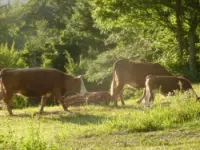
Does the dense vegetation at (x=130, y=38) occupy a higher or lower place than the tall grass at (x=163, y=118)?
higher

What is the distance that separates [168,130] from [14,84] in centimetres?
743

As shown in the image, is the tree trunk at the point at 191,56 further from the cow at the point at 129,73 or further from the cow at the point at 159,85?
the cow at the point at 159,85

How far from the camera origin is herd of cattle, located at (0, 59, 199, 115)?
1578cm

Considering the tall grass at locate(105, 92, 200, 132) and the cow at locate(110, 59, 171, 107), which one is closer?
the tall grass at locate(105, 92, 200, 132)

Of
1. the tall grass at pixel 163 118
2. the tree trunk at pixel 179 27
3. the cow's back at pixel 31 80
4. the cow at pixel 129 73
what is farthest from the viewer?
the tree trunk at pixel 179 27

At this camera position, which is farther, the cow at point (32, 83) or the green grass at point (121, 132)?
the cow at point (32, 83)

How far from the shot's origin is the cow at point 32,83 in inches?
646

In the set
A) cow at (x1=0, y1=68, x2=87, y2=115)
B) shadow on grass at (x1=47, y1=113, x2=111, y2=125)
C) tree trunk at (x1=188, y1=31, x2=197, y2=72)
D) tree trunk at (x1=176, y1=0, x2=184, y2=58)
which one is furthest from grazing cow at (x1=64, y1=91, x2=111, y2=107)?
tree trunk at (x1=176, y1=0, x2=184, y2=58)

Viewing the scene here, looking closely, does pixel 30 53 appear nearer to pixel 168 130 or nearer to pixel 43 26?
pixel 43 26

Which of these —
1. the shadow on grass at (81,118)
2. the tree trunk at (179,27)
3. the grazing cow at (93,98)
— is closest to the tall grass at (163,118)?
the shadow on grass at (81,118)

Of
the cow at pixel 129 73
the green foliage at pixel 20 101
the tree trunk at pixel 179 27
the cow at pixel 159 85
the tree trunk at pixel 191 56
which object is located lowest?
the green foliage at pixel 20 101

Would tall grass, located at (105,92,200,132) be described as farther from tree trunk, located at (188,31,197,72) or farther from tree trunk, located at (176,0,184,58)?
tree trunk, located at (176,0,184,58)

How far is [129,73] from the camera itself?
18.0m

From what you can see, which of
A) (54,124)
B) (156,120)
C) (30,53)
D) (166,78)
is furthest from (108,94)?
(30,53)
